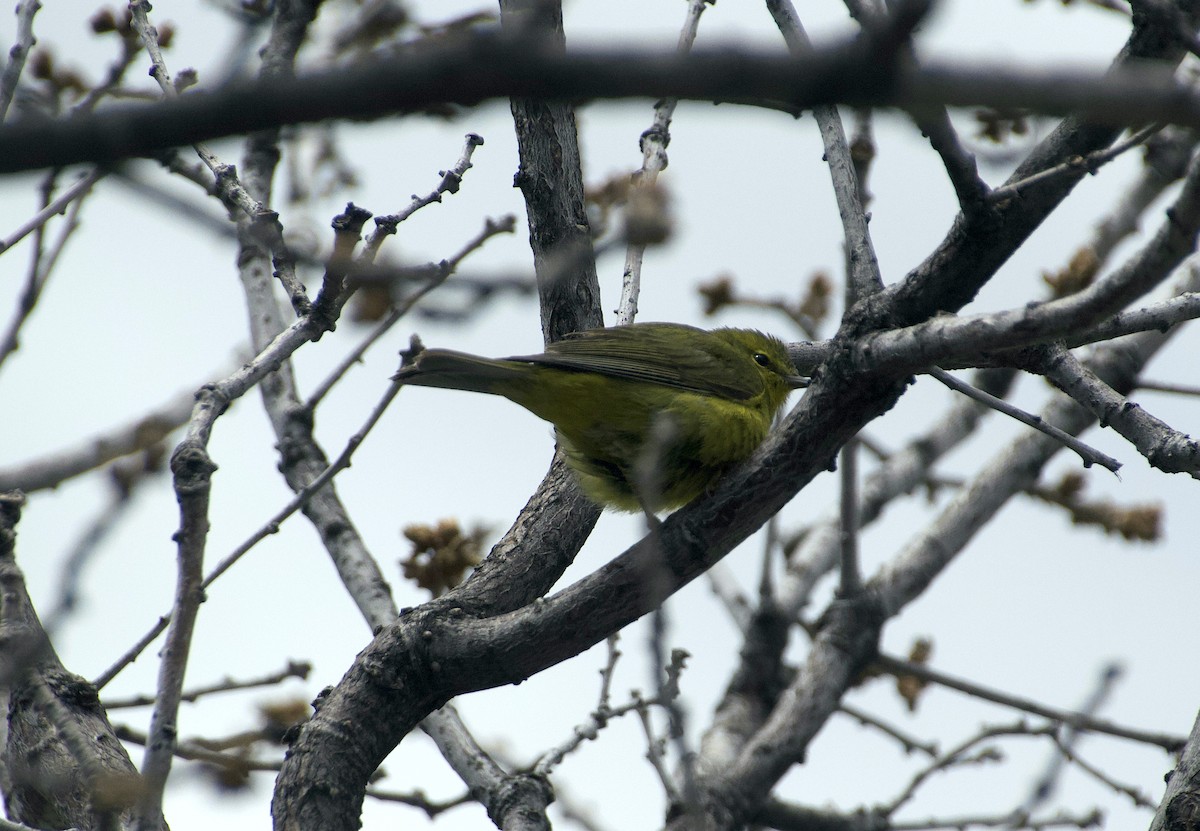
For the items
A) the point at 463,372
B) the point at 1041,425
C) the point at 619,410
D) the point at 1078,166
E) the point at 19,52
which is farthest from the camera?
the point at 619,410

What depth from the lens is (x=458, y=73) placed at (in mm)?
1013

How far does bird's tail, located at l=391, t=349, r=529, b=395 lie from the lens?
4027 mm

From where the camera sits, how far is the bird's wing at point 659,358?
4340 millimetres

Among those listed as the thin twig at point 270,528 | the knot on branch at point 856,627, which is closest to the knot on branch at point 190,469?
the thin twig at point 270,528

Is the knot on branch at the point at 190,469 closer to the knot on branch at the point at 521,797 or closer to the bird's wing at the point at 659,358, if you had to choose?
the knot on branch at the point at 521,797

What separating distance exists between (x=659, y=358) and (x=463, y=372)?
97 centimetres

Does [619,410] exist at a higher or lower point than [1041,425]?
higher

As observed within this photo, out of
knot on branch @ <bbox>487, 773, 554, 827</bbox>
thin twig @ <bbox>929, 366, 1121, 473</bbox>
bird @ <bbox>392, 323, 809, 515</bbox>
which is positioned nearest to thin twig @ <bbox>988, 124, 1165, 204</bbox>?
thin twig @ <bbox>929, 366, 1121, 473</bbox>

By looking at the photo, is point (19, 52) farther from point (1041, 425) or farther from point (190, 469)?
point (1041, 425)

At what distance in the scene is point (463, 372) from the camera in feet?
13.7

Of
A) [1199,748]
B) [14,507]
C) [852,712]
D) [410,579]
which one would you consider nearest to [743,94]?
[1199,748]

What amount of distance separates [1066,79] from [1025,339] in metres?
1.55

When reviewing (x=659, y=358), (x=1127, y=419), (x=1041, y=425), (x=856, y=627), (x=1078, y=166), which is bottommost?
(x=1127, y=419)

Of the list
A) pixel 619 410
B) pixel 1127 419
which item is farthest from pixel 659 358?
pixel 1127 419
